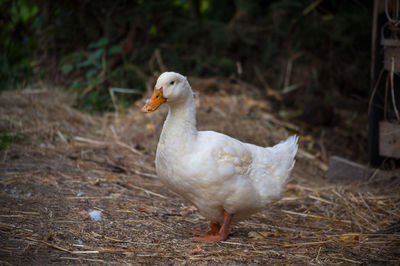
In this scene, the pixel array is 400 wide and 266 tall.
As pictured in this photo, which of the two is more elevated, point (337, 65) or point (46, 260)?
point (337, 65)

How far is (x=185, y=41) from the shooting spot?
738 cm

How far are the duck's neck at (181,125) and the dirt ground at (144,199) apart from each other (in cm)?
72

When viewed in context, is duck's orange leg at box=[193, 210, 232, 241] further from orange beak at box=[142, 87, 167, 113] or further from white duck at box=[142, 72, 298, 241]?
orange beak at box=[142, 87, 167, 113]

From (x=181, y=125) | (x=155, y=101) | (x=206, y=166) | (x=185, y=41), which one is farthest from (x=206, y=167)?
(x=185, y=41)

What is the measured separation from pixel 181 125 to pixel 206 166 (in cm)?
36

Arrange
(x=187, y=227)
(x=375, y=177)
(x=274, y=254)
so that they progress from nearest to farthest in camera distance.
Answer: (x=274, y=254), (x=187, y=227), (x=375, y=177)

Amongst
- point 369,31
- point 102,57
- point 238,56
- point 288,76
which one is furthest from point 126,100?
point 369,31

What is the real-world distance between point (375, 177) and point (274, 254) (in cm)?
231

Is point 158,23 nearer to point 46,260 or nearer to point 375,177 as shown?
point 375,177

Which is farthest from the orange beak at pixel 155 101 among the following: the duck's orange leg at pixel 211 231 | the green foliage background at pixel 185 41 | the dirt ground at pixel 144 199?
the green foliage background at pixel 185 41

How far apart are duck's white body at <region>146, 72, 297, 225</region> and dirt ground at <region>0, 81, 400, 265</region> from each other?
32 centimetres

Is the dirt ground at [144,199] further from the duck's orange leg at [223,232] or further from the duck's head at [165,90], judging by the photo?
the duck's head at [165,90]

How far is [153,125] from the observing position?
5691mm

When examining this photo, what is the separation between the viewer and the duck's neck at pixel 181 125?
303cm
